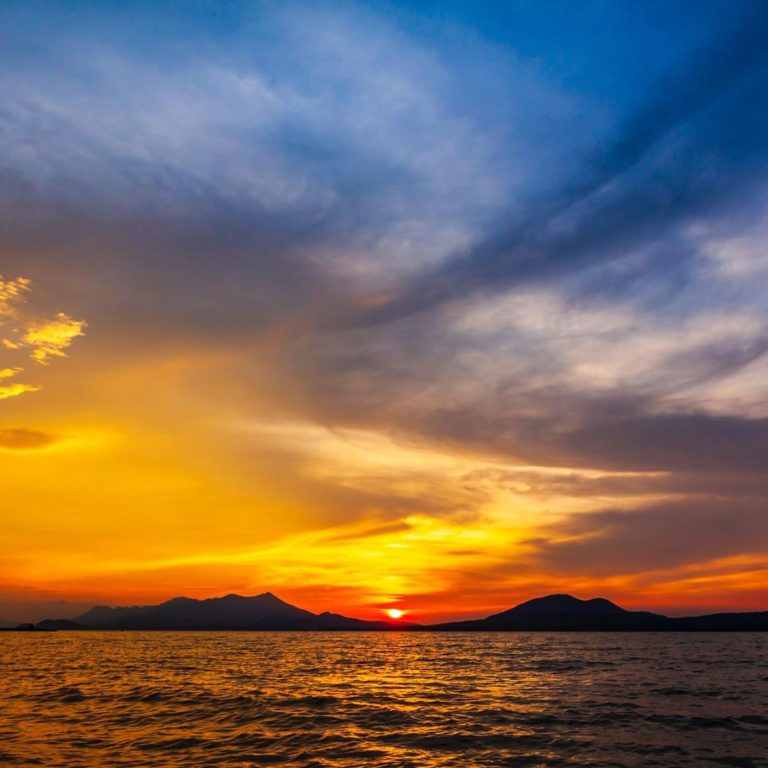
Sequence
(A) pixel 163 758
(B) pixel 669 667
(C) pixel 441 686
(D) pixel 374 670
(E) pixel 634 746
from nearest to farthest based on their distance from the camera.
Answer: (A) pixel 163 758 < (E) pixel 634 746 < (C) pixel 441 686 < (D) pixel 374 670 < (B) pixel 669 667

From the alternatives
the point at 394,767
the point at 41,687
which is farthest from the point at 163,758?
the point at 41,687

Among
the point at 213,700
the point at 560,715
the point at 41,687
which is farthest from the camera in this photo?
the point at 41,687

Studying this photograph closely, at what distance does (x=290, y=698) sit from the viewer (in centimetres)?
4697

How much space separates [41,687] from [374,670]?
4047 centimetres

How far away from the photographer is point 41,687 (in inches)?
2078

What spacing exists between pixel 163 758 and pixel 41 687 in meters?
34.7

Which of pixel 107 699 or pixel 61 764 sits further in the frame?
pixel 107 699

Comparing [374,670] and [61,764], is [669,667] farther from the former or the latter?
[61,764]

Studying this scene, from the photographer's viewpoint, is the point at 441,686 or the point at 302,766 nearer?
the point at 302,766

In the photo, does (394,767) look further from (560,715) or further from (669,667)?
(669,667)

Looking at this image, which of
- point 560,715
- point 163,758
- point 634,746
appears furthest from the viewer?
point 560,715

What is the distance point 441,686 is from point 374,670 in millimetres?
24612

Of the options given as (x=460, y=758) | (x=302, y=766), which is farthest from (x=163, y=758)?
(x=460, y=758)

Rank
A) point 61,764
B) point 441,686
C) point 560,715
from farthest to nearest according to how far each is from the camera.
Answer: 1. point 441,686
2. point 560,715
3. point 61,764
